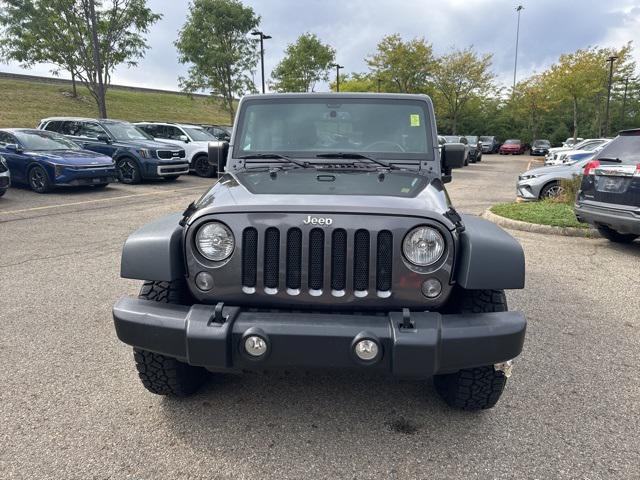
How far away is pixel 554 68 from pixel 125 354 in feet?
145

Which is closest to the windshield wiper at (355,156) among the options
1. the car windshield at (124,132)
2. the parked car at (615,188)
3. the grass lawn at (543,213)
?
the parked car at (615,188)

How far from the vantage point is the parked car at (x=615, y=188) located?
19.8 ft

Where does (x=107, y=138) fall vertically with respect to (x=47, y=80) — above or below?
below

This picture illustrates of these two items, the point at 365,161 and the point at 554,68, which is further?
the point at 554,68

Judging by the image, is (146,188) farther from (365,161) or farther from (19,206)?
(365,161)

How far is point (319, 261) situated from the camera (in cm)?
240

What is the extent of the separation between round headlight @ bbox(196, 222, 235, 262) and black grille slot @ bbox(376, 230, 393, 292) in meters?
0.72

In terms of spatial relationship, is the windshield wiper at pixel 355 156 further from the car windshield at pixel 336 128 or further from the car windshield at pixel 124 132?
the car windshield at pixel 124 132

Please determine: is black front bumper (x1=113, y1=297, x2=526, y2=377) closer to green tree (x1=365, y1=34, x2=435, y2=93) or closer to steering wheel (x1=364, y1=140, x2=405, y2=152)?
steering wheel (x1=364, y1=140, x2=405, y2=152)

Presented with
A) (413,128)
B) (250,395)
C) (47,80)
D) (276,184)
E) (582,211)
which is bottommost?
(250,395)

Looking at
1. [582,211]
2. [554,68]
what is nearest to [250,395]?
[582,211]

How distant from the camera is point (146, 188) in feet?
43.5

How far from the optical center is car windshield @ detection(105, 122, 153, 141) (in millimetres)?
14141

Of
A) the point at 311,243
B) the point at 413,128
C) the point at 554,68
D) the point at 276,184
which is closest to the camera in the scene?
the point at 311,243
